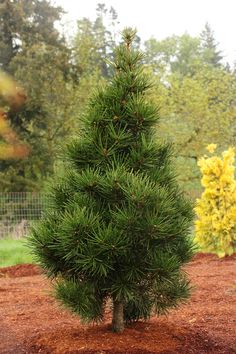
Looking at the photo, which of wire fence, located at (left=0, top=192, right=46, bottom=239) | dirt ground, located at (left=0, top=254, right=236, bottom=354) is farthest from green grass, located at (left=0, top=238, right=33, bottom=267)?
dirt ground, located at (left=0, top=254, right=236, bottom=354)

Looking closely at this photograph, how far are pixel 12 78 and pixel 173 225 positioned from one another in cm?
1890

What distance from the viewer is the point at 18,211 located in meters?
15.9

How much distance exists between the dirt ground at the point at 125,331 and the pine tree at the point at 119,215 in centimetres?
21

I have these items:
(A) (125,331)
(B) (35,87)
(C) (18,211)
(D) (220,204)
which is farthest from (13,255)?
(B) (35,87)

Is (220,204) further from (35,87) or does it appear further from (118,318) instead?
(35,87)

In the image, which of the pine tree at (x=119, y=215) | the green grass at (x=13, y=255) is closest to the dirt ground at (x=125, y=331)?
the pine tree at (x=119, y=215)

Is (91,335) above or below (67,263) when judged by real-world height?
below

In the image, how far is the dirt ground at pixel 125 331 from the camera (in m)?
3.82

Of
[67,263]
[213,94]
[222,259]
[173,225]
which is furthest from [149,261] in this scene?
[213,94]

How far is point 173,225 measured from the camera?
3.72m

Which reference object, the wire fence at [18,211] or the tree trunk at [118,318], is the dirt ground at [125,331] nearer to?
the tree trunk at [118,318]

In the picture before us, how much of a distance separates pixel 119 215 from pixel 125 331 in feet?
3.37

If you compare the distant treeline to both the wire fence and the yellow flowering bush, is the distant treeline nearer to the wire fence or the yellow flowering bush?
the wire fence

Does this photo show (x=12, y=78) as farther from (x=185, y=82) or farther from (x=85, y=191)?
(x=85, y=191)
